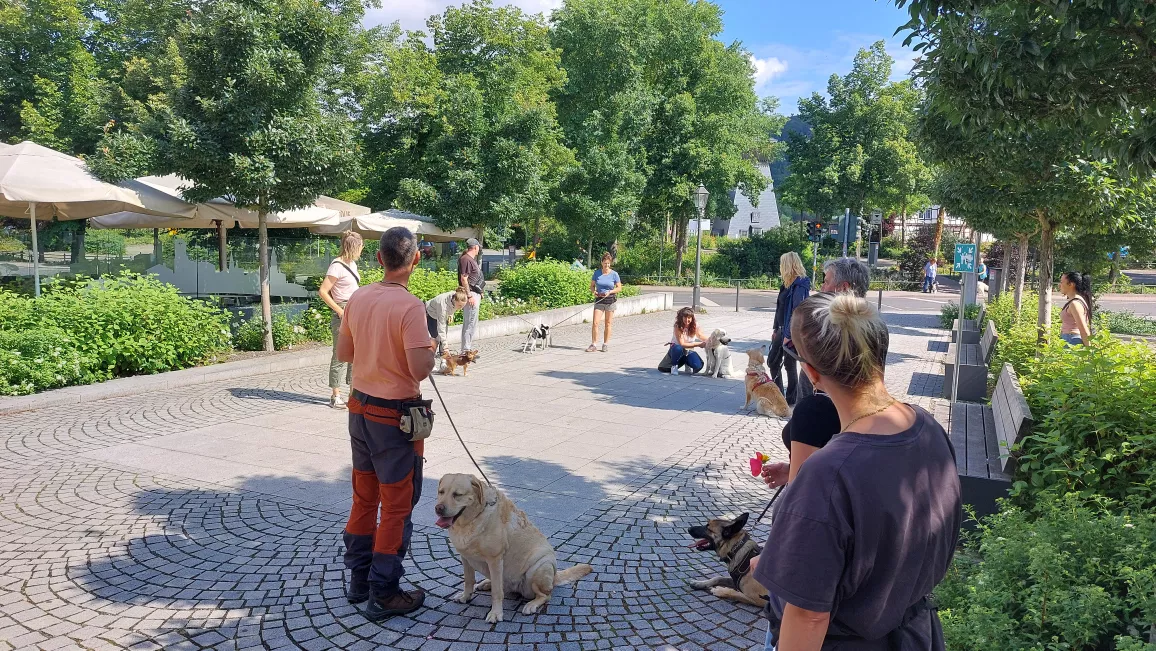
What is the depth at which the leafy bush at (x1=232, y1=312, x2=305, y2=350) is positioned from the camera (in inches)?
473

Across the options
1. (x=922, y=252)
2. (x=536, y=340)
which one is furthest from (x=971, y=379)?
(x=922, y=252)

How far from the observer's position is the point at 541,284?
19.5 metres

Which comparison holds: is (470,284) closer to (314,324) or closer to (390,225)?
(314,324)

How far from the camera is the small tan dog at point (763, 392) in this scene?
8789 millimetres

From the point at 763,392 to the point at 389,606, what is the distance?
237 inches

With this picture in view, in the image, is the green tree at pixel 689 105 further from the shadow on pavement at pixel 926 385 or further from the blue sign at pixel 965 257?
the blue sign at pixel 965 257

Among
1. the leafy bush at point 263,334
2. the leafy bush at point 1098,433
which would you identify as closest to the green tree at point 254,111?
the leafy bush at point 263,334

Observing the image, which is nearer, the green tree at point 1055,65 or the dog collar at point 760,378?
the green tree at point 1055,65

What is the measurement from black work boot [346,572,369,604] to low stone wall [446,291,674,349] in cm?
998

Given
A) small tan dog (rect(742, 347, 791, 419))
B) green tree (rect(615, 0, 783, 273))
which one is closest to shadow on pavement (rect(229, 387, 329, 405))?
small tan dog (rect(742, 347, 791, 419))

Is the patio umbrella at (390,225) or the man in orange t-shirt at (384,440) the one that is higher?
the patio umbrella at (390,225)

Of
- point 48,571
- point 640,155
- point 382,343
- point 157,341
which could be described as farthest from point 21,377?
point 640,155

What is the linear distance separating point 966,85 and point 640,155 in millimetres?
31152

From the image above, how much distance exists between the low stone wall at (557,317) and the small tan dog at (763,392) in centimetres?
631
